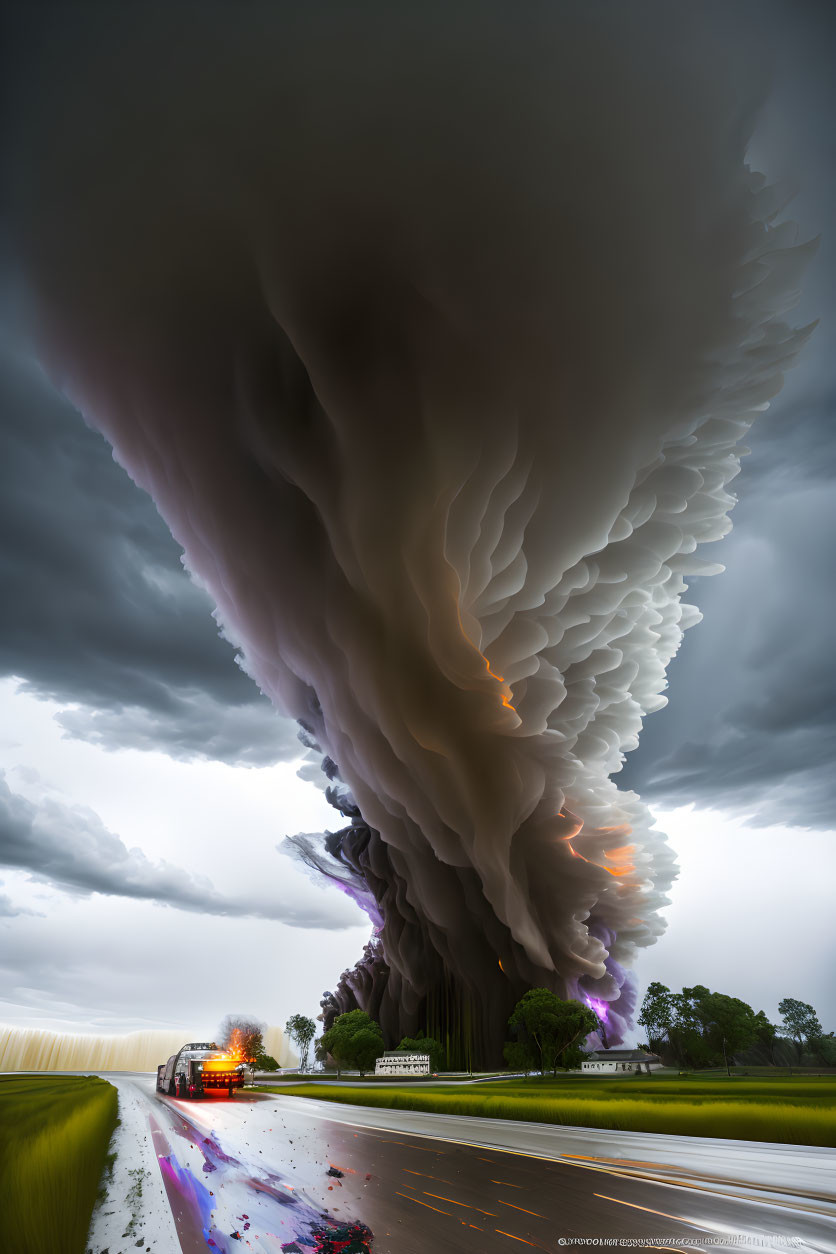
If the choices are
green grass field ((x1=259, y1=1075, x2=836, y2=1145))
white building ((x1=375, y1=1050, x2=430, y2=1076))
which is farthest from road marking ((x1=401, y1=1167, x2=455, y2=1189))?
white building ((x1=375, y1=1050, x2=430, y2=1076))

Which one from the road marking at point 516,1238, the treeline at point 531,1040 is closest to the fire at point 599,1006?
the treeline at point 531,1040

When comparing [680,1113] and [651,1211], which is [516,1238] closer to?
[651,1211]

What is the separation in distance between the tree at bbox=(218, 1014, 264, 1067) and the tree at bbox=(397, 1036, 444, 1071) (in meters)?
30.4

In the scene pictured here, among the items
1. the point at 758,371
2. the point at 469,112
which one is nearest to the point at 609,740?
the point at 758,371

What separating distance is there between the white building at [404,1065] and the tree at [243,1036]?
30.5m

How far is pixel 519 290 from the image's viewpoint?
22.7m

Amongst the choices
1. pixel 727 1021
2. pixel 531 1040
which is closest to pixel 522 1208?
pixel 531 1040

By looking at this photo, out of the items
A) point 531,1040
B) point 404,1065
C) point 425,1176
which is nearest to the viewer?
point 425,1176

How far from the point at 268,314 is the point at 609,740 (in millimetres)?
31262

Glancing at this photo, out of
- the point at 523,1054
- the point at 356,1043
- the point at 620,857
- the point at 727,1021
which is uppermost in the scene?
the point at 620,857

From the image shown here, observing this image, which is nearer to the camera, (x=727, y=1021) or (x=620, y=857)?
(x=620, y=857)

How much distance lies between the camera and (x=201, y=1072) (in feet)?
76.5

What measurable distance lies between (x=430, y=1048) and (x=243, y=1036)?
160ft

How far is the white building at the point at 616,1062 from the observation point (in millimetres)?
43469
